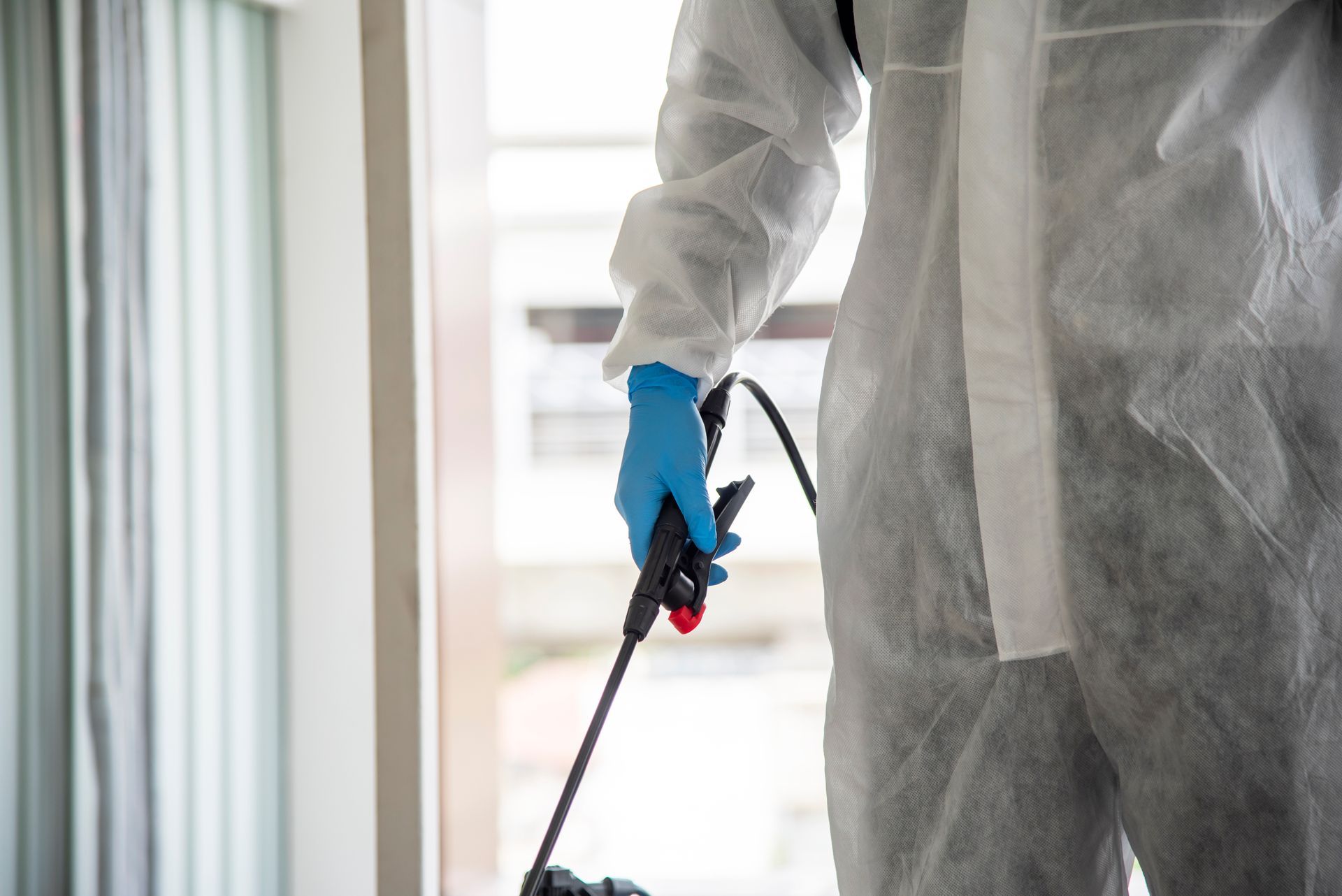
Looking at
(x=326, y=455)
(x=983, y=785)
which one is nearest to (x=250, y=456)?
(x=326, y=455)

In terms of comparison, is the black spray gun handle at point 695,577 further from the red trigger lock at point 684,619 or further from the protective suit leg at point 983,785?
the protective suit leg at point 983,785

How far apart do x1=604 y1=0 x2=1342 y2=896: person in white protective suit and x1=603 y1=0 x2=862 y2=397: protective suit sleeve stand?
0.10 m

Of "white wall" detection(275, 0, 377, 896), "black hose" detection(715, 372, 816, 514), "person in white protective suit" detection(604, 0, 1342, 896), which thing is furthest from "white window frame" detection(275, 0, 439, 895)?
"person in white protective suit" detection(604, 0, 1342, 896)

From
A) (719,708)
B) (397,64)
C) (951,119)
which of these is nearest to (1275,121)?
(951,119)

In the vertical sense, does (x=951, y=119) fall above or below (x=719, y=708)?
above

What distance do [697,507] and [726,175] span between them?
10.9 inches

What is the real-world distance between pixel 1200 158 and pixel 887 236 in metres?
0.19

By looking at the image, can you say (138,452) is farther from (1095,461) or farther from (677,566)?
(1095,461)

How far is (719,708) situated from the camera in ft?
12.3

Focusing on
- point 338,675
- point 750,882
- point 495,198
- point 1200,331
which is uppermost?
point 495,198

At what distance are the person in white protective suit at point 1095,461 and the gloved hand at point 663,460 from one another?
127 millimetres

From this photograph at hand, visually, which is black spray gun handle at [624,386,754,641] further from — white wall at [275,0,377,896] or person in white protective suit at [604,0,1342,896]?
white wall at [275,0,377,896]

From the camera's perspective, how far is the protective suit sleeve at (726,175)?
0.69 meters

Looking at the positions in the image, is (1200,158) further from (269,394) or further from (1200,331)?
(269,394)
